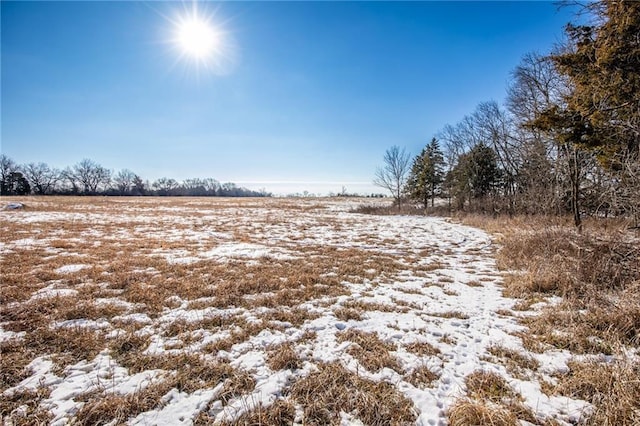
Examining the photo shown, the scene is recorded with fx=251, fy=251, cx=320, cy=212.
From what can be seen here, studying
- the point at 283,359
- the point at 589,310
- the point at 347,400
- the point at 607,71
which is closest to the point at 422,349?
the point at 347,400

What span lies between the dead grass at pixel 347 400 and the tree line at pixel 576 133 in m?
5.06

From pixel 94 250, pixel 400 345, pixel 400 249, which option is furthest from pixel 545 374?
pixel 94 250

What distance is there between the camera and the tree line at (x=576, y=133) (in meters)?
3.86

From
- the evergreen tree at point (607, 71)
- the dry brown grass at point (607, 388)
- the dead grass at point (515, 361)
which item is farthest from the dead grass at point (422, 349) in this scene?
the evergreen tree at point (607, 71)

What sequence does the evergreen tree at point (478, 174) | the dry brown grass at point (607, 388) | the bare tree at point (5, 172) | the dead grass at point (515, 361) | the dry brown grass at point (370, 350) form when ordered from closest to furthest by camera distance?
the dry brown grass at point (607, 388), the dead grass at point (515, 361), the dry brown grass at point (370, 350), the evergreen tree at point (478, 174), the bare tree at point (5, 172)

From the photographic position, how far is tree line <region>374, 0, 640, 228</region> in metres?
3.86

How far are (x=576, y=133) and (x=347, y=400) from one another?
6.77 meters

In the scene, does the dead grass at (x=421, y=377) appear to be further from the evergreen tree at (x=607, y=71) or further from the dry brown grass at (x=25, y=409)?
the evergreen tree at (x=607, y=71)

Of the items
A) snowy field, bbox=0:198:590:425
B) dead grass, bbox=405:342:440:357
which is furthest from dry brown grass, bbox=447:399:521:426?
dead grass, bbox=405:342:440:357

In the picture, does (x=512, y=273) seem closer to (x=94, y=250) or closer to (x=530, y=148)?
(x=94, y=250)

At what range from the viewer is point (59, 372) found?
8.05ft

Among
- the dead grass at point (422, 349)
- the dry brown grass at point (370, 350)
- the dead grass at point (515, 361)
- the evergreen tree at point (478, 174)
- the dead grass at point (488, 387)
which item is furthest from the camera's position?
the evergreen tree at point (478, 174)

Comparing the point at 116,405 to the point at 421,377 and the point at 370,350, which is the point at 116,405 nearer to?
the point at 370,350

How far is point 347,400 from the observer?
2.18m
